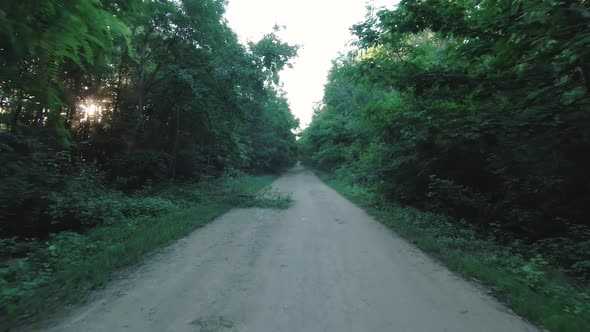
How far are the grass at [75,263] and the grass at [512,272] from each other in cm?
579

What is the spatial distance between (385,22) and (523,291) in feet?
23.8

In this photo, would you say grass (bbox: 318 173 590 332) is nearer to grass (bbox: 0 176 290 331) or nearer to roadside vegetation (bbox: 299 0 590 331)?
roadside vegetation (bbox: 299 0 590 331)

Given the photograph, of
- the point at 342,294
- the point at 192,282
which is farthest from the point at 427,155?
the point at 192,282

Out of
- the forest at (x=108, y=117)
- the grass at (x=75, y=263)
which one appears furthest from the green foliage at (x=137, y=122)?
the grass at (x=75, y=263)

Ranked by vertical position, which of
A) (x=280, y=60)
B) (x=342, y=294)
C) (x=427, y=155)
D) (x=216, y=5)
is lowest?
(x=342, y=294)

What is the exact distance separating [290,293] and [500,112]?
6.20 metres

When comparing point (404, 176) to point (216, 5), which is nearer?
point (404, 176)

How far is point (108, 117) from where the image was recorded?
58.7 ft

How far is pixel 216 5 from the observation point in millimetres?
16469

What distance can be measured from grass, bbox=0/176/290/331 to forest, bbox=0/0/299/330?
38 millimetres

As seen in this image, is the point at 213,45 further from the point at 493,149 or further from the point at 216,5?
the point at 493,149

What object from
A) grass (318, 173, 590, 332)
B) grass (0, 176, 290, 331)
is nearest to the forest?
grass (0, 176, 290, 331)

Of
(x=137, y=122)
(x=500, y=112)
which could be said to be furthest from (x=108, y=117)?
(x=500, y=112)

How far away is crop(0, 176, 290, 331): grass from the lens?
13.1 feet
